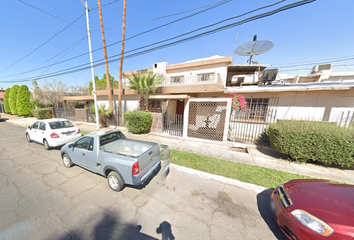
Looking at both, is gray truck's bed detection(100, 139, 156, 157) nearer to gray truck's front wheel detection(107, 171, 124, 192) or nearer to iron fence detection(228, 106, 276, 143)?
gray truck's front wheel detection(107, 171, 124, 192)

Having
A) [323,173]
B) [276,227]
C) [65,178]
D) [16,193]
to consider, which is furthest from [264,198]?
[16,193]

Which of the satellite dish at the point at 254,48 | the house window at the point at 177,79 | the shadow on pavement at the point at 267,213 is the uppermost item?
the satellite dish at the point at 254,48

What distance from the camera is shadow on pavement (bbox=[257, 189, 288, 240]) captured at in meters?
2.02

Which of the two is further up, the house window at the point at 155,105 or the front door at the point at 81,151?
the house window at the point at 155,105

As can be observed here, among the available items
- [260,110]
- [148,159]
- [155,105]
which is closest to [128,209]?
[148,159]

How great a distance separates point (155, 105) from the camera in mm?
10867

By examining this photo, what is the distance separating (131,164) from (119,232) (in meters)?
1.14

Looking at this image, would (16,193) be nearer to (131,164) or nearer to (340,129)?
(131,164)

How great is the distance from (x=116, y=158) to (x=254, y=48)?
1244 cm

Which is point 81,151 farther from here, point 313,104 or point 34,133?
point 313,104

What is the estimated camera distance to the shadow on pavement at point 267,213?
2.02 metres

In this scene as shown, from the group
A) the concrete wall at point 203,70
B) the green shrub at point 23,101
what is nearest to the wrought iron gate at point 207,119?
the concrete wall at point 203,70

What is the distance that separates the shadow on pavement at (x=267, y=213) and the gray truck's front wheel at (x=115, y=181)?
10.7 feet

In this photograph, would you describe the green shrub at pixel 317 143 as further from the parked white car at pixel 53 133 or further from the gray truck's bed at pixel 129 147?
the parked white car at pixel 53 133
